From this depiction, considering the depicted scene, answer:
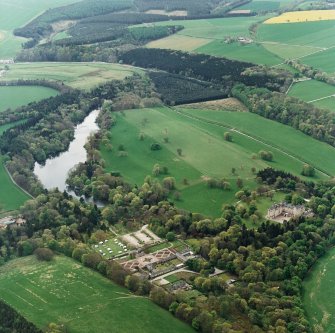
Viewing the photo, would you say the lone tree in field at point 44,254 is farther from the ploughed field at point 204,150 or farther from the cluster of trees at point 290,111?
the cluster of trees at point 290,111

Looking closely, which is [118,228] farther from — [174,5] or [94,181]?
[174,5]

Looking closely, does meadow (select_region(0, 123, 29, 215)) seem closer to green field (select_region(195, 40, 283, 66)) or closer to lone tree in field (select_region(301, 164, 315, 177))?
lone tree in field (select_region(301, 164, 315, 177))

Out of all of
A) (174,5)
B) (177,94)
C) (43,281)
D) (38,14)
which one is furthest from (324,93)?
(38,14)

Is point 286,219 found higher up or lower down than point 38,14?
lower down

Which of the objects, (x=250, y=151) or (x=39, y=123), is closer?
(x=250, y=151)

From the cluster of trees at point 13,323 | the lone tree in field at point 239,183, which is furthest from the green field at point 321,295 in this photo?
the cluster of trees at point 13,323

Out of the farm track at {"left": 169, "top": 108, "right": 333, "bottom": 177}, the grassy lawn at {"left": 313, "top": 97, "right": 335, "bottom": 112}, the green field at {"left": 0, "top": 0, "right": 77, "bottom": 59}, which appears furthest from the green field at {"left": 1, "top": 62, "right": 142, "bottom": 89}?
the grassy lawn at {"left": 313, "top": 97, "right": 335, "bottom": 112}

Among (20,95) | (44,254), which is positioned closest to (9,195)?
(44,254)
